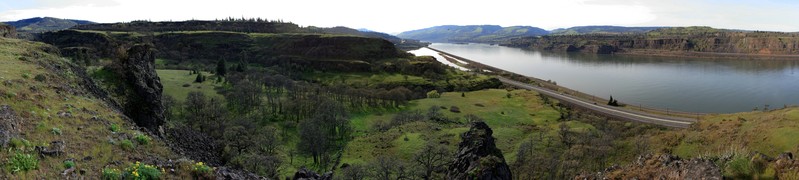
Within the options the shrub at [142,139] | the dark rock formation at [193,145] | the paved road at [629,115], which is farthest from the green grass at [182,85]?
the paved road at [629,115]

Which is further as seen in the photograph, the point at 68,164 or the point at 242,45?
the point at 242,45

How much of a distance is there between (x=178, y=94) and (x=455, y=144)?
5552 centimetres

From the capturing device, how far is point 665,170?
1388 centimetres

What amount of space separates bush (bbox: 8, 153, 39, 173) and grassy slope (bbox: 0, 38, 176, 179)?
0.16 m

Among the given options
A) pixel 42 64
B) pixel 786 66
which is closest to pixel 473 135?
pixel 42 64

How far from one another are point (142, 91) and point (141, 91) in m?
0.05

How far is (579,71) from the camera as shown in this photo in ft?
629

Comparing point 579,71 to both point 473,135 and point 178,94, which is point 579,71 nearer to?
point 178,94

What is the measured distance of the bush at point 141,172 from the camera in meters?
13.1

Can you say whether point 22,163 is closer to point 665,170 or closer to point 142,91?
point 142,91

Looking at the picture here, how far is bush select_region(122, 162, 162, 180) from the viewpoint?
1309 centimetres

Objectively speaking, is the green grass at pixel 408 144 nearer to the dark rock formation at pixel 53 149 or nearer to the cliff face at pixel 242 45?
the dark rock formation at pixel 53 149

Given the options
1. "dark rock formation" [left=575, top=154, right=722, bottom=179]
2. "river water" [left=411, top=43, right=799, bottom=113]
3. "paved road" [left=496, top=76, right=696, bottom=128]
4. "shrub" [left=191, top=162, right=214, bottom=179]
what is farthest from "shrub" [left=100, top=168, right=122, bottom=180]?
"river water" [left=411, top=43, right=799, bottom=113]

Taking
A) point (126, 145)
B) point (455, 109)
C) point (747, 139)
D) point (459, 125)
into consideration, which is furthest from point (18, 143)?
point (455, 109)
